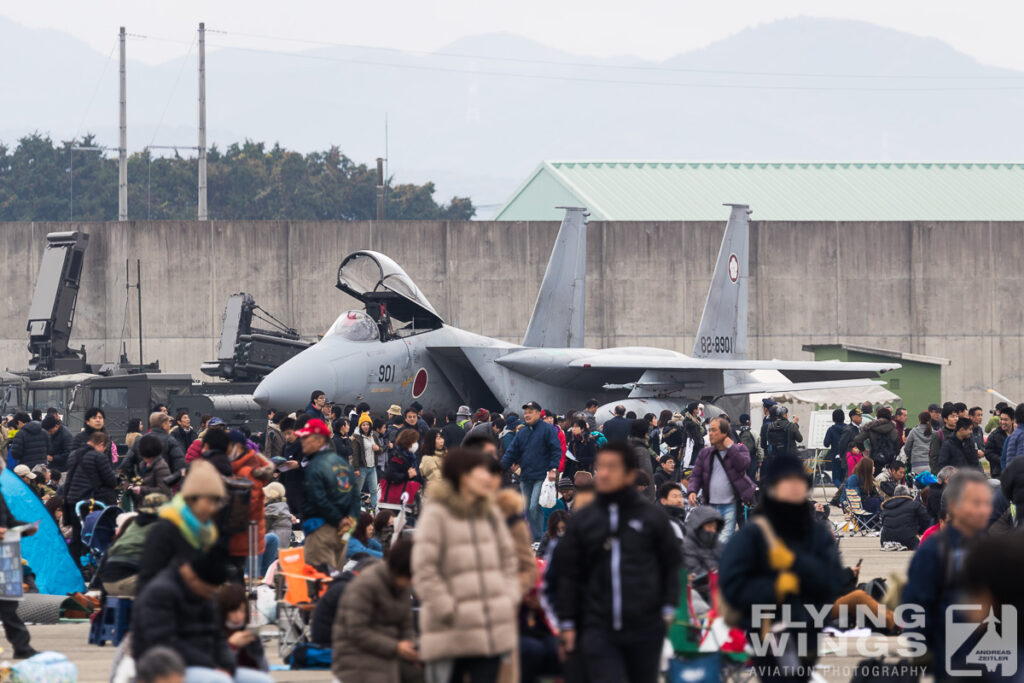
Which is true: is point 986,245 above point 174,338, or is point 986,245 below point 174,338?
above

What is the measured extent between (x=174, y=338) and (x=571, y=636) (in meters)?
29.7

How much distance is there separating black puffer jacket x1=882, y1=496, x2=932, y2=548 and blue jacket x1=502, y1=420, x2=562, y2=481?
3.41 m

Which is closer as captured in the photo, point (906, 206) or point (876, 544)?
point (876, 544)

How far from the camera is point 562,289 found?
2619 centimetres

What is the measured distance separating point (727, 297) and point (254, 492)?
19.6m

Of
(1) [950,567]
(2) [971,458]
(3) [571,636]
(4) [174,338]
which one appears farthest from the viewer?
Answer: (4) [174,338]

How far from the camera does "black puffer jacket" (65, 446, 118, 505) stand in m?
11.0

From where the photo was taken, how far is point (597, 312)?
34844mm

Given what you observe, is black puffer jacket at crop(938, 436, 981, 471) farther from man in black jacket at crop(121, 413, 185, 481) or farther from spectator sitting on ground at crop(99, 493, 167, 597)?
spectator sitting on ground at crop(99, 493, 167, 597)

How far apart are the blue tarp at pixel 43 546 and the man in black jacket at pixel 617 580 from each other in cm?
630

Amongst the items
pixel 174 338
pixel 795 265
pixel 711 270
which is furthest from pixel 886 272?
pixel 174 338

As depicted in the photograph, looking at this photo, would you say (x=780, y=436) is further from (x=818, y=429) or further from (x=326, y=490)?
(x=326, y=490)

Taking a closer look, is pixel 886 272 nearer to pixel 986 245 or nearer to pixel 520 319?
pixel 986 245

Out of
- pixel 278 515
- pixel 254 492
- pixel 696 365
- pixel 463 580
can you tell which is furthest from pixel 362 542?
pixel 696 365
